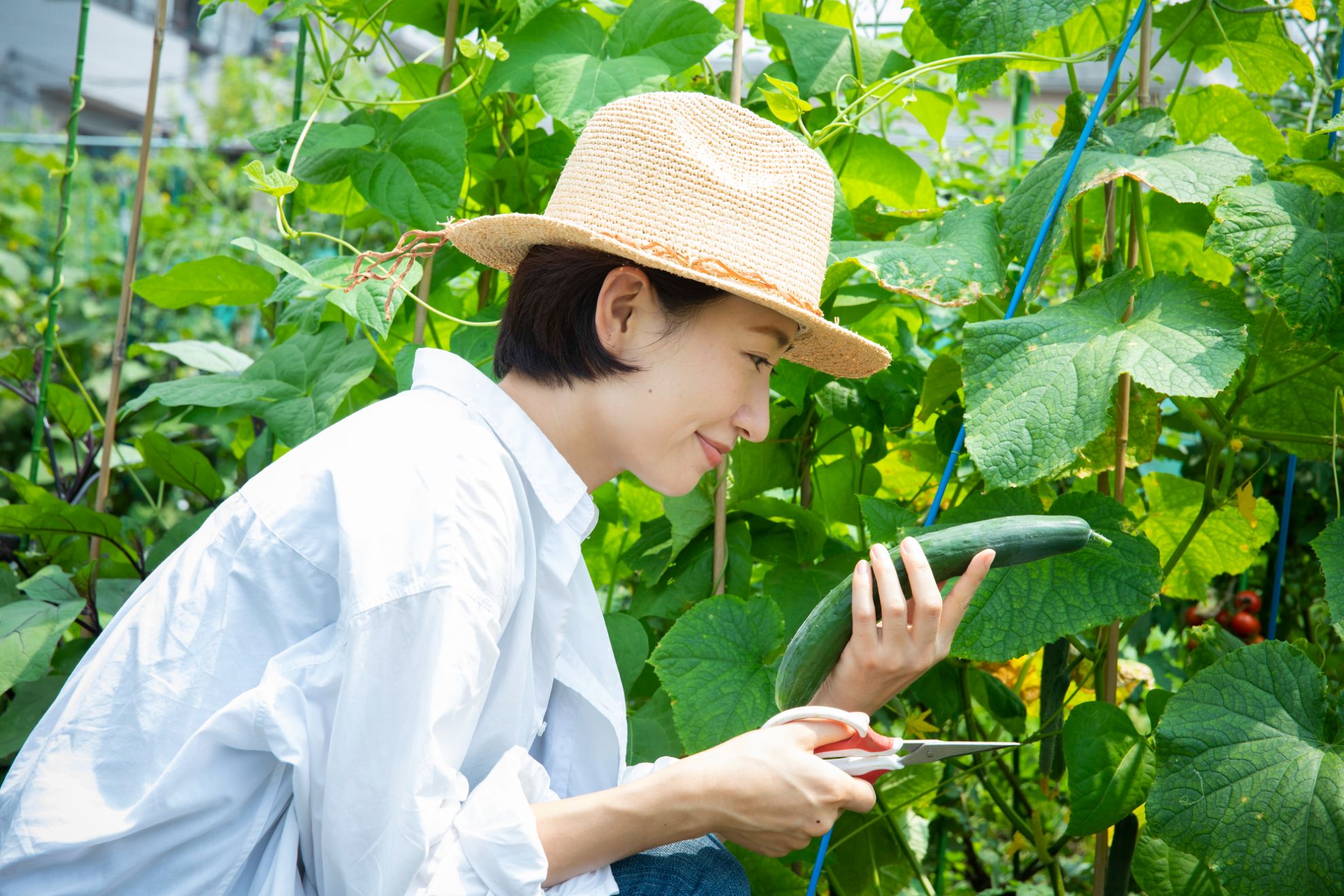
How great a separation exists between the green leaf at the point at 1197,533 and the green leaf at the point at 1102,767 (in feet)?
1.24

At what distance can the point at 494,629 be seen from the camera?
108 centimetres

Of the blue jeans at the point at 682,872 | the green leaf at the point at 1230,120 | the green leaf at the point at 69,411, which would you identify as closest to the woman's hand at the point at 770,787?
the blue jeans at the point at 682,872

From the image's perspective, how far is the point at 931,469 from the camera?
194 cm

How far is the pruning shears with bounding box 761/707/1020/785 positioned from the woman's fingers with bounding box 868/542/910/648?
0.30 ft

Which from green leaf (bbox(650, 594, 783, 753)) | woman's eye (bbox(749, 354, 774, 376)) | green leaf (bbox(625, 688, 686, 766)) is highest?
woman's eye (bbox(749, 354, 774, 376))

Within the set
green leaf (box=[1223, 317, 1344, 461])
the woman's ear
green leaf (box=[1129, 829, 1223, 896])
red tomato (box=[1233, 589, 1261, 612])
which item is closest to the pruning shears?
the woman's ear

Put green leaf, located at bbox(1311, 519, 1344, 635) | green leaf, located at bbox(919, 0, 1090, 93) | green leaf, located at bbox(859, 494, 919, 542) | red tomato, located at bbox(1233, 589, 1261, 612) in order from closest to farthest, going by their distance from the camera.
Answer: green leaf, located at bbox(1311, 519, 1344, 635), green leaf, located at bbox(919, 0, 1090, 93), green leaf, located at bbox(859, 494, 919, 542), red tomato, located at bbox(1233, 589, 1261, 612)

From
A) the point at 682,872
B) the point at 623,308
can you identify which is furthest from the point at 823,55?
the point at 682,872

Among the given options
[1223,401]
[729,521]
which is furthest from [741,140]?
[1223,401]

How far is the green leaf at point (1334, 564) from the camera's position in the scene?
4.33ft

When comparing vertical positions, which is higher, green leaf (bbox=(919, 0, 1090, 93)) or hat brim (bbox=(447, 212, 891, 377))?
green leaf (bbox=(919, 0, 1090, 93))

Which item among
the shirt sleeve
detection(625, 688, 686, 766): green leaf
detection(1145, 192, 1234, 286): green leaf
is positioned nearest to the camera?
the shirt sleeve

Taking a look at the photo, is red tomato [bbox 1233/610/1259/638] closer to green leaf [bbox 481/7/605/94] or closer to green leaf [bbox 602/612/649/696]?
green leaf [bbox 602/612/649/696]

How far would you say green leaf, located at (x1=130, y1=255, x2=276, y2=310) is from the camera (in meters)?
1.90
